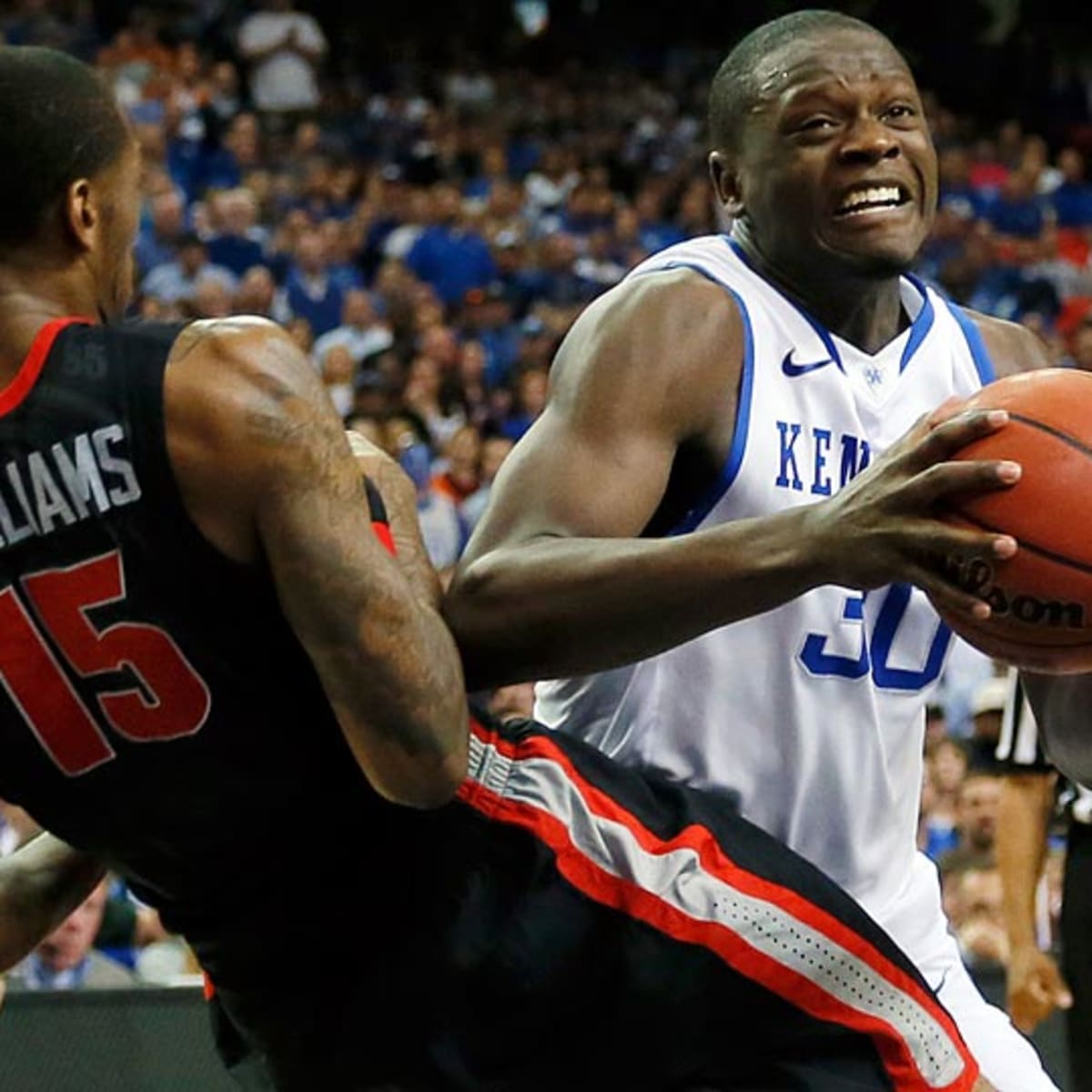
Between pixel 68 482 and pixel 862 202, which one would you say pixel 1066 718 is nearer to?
pixel 862 202

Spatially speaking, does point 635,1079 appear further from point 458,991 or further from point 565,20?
point 565,20

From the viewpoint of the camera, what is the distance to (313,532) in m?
2.17

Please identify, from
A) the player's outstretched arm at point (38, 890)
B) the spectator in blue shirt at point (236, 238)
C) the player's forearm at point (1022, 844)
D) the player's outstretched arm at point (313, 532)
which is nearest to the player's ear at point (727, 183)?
the player's outstretched arm at point (313, 532)

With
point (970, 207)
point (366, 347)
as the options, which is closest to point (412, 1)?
point (970, 207)

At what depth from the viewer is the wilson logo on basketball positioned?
82.1 inches

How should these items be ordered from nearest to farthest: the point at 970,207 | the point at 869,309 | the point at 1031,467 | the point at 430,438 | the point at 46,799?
1. the point at 1031,467
2. the point at 46,799
3. the point at 869,309
4. the point at 430,438
5. the point at 970,207

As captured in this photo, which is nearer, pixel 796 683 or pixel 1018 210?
pixel 796 683

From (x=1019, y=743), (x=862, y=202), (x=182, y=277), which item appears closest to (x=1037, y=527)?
(x=862, y=202)

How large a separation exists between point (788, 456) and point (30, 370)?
0.96 m

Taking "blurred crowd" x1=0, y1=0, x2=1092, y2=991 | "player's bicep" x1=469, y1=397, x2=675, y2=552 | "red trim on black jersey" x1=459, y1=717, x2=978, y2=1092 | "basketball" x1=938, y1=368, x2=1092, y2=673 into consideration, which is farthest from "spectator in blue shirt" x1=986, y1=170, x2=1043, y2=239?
"basketball" x1=938, y1=368, x2=1092, y2=673

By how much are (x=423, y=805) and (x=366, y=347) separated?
7992mm

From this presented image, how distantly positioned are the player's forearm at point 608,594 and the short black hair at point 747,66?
2.67ft

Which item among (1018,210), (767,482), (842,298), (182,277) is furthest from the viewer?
(1018,210)

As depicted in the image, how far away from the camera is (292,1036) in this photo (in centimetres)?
247
